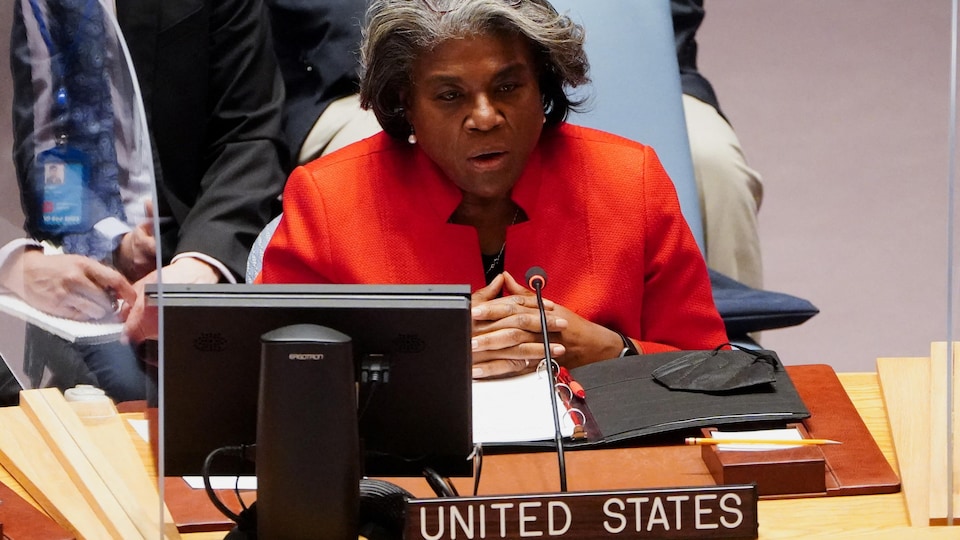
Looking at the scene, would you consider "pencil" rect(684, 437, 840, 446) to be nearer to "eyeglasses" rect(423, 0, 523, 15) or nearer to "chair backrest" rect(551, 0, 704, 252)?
"eyeglasses" rect(423, 0, 523, 15)

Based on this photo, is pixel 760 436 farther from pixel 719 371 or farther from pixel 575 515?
pixel 575 515

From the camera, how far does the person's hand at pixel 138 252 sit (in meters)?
1.05

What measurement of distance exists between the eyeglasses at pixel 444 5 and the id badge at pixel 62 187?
2.24 feet

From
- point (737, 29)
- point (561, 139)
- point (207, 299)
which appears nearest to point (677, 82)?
point (561, 139)

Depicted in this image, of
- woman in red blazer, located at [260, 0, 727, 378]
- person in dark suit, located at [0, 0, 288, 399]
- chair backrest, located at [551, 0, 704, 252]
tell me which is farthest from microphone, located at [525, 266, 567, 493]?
chair backrest, located at [551, 0, 704, 252]

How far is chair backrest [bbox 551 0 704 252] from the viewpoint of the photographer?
2.42 m

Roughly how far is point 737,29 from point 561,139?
4.53 ft

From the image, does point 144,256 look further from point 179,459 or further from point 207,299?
point 179,459

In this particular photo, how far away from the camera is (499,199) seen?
6.42 ft

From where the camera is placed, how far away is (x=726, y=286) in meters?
2.34

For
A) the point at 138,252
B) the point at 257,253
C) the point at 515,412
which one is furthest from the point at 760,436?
the point at 257,253

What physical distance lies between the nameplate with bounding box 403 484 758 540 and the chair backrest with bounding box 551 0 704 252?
1.28 m

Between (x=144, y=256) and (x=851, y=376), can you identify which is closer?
(x=144, y=256)

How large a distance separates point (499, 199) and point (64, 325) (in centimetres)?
→ 83
